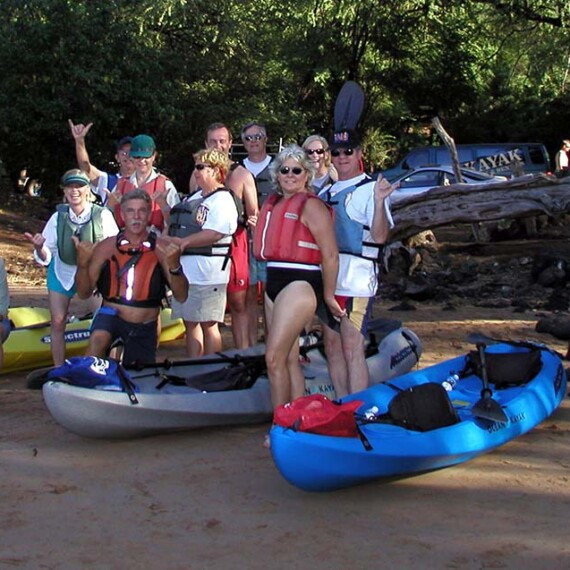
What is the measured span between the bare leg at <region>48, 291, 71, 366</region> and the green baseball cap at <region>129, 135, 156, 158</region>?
1.30 m

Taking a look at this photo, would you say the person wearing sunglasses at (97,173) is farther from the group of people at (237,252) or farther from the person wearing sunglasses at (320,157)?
the person wearing sunglasses at (320,157)

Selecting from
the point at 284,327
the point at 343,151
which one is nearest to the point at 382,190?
the point at 343,151

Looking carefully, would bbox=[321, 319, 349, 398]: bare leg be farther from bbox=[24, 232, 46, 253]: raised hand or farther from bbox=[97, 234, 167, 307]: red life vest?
bbox=[24, 232, 46, 253]: raised hand

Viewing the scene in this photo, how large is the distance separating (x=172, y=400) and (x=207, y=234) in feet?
4.39

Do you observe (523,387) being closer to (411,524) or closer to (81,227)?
(411,524)

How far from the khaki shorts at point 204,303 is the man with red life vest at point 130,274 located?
39 centimetres

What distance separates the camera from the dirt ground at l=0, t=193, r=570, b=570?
4.50 meters

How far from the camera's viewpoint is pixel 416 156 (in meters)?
23.3

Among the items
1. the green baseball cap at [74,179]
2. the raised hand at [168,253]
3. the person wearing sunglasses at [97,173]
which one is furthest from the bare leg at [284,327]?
the person wearing sunglasses at [97,173]

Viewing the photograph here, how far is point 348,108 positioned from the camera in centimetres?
730

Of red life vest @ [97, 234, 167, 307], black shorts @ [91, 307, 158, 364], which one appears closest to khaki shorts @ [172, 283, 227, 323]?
black shorts @ [91, 307, 158, 364]

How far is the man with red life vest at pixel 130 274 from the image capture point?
6594 mm

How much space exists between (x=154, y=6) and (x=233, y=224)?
14.5 m

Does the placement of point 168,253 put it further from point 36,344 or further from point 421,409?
point 36,344
